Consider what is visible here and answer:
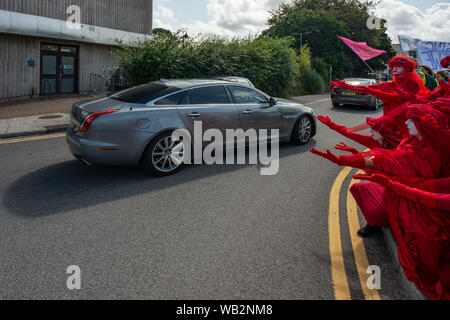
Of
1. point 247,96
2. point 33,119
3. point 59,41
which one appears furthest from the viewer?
point 59,41

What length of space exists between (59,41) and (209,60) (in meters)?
8.33

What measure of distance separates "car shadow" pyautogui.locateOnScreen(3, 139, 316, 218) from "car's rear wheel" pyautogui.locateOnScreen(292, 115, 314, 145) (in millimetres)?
2140

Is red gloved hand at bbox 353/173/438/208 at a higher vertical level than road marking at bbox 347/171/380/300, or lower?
higher

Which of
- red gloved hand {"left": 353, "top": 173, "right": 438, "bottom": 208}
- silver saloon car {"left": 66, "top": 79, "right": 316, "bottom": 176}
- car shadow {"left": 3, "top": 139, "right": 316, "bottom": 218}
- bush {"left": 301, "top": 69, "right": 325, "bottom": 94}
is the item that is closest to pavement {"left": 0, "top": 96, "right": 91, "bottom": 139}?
car shadow {"left": 3, "top": 139, "right": 316, "bottom": 218}

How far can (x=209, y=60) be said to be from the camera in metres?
15.8

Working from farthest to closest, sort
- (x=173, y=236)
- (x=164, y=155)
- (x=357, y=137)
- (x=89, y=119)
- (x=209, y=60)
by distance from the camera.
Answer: (x=209, y=60)
(x=164, y=155)
(x=89, y=119)
(x=173, y=236)
(x=357, y=137)

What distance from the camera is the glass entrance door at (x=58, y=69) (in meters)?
17.7

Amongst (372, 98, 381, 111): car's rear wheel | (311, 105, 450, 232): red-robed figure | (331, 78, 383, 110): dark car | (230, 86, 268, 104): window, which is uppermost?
(331, 78, 383, 110): dark car

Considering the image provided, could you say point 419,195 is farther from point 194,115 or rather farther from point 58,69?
point 58,69

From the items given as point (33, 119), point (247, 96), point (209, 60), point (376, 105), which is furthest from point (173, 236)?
point (376, 105)

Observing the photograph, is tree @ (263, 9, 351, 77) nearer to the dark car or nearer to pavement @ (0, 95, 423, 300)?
the dark car

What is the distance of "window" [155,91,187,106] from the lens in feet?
19.1

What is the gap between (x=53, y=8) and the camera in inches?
682

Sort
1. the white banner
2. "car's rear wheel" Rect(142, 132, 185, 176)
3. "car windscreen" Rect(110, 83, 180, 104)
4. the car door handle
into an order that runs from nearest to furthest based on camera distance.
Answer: "car's rear wheel" Rect(142, 132, 185, 176) < "car windscreen" Rect(110, 83, 180, 104) < the car door handle < the white banner
